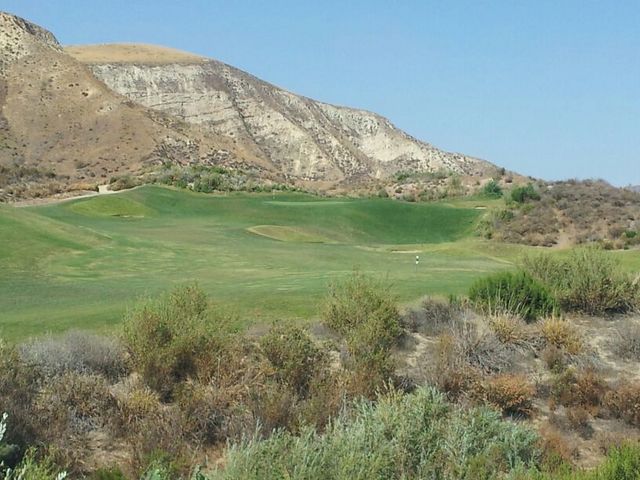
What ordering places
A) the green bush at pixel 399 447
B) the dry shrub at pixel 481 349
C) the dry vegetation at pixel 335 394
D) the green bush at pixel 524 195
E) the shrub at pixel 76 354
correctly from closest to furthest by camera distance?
the green bush at pixel 399 447 < the dry vegetation at pixel 335 394 < the shrub at pixel 76 354 < the dry shrub at pixel 481 349 < the green bush at pixel 524 195

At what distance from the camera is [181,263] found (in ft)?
81.9

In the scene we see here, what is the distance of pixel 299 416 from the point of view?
1056 cm

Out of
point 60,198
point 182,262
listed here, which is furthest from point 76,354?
point 60,198

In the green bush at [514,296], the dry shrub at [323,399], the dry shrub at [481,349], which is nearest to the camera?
the dry shrub at [323,399]

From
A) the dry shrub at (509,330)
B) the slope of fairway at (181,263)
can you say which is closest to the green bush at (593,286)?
the dry shrub at (509,330)

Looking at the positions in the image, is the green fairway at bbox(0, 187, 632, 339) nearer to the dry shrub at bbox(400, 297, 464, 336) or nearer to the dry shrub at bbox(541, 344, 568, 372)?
the dry shrub at bbox(400, 297, 464, 336)

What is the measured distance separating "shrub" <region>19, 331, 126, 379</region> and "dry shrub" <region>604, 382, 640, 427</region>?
7.59 metres

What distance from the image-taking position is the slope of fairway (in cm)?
1623

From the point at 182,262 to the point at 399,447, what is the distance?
1702 centimetres

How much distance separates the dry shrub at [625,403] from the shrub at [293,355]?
456 cm

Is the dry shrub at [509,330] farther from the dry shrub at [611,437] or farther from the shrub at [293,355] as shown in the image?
the shrub at [293,355]

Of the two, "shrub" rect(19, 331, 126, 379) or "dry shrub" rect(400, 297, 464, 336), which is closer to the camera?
"shrub" rect(19, 331, 126, 379)

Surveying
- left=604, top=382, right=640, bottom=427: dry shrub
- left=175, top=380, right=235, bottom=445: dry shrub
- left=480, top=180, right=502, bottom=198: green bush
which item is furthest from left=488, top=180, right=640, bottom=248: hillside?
left=175, top=380, right=235, bottom=445: dry shrub

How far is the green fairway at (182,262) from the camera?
16.2 meters
